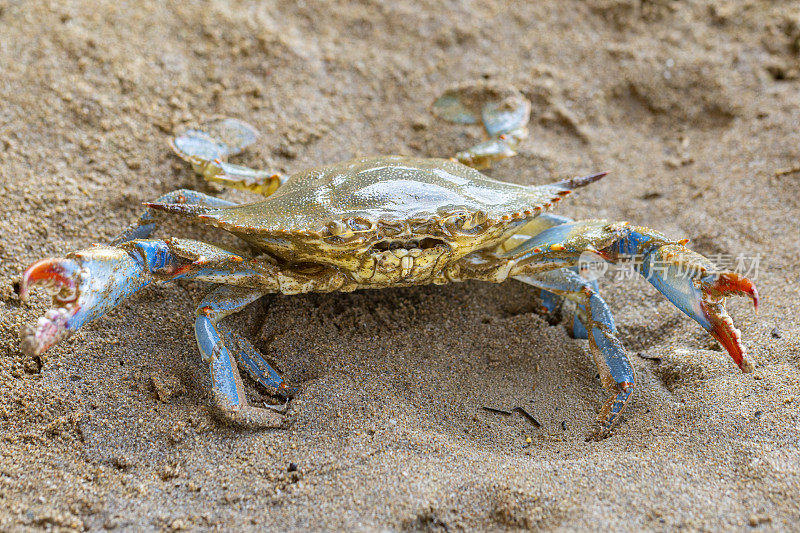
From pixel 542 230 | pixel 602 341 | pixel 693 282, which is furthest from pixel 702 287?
pixel 542 230

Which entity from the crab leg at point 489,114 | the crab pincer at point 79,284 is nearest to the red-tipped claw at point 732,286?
the crab leg at point 489,114

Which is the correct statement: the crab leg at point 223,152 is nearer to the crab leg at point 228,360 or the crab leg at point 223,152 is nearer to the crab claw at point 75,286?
the crab leg at point 228,360

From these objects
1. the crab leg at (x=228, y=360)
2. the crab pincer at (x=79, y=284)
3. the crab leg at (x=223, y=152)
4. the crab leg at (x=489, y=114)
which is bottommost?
the crab leg at (x=228, y=360)

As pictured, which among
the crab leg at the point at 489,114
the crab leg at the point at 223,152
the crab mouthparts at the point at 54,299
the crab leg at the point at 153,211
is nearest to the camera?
the crab mouthparts at the point at 54,299

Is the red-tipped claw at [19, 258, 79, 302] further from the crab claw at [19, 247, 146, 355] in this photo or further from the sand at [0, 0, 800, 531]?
the sand at [0, 0, 800, 531]

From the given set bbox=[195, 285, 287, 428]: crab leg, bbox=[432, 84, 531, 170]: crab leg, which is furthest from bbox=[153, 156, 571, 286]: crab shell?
bbox=[432, 84, 531, 170]: crab leg

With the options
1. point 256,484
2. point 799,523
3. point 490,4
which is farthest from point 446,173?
point 490,4

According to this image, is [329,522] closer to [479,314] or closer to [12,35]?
[479,314]
